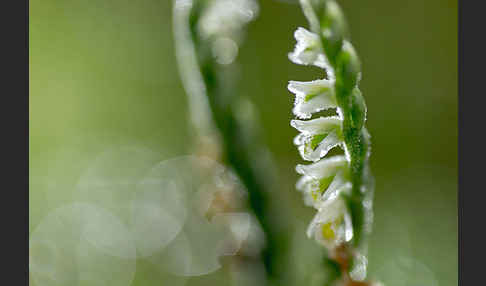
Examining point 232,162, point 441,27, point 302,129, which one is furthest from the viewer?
point 441,27

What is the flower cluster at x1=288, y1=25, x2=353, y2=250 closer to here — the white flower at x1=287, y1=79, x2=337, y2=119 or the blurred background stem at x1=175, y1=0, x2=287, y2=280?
the white flower at x1=287, y1=79, x2=337, y2=119

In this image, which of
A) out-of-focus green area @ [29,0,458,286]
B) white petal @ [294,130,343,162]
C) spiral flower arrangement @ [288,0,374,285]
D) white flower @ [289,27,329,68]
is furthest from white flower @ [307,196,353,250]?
out-of-focus green area @ [29,0,458,286]

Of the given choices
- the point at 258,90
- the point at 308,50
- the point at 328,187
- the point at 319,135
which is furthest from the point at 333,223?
the point at 258,90

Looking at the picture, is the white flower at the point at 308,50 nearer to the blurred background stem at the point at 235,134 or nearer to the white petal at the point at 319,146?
the white petal at the point at 319,146

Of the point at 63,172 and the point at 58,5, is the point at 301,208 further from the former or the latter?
the point at 58,5

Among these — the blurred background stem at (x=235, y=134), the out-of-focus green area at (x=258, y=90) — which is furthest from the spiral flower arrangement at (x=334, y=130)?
the out-of-focus green area at (x=258, y=90)

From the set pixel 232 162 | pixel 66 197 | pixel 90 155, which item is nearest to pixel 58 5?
pixel 90 155
